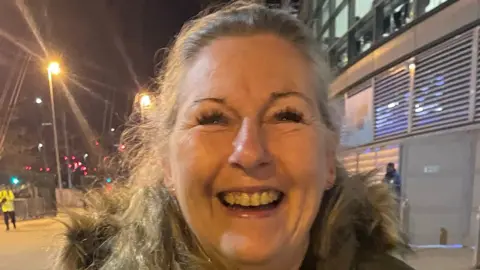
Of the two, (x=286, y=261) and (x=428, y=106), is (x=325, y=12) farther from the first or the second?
(x=286, y=261)

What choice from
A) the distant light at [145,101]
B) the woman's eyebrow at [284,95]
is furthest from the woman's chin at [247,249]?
the distant light at [145,101]

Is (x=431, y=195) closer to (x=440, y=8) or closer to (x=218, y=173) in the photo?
(x=440, y=8)

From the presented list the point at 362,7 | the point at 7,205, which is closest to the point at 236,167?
the point at 362,7

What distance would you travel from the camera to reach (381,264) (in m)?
1.61

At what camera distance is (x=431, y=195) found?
9227 millimetres

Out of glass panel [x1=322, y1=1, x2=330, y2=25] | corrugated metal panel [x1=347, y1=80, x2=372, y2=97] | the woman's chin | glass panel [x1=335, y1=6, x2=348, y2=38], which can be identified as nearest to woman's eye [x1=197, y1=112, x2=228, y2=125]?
the woman's chin

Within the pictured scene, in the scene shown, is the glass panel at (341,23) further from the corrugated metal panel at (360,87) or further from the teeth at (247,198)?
the teeth at (247,198)

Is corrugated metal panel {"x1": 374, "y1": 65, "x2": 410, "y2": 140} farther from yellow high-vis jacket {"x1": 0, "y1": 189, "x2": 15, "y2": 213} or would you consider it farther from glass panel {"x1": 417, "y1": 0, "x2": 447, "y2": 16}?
yellow high-vis jacket {"x1": 0, "y1": 189, "x2": 15, "y2": 213}

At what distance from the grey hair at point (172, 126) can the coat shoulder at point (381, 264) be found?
19.4 inches

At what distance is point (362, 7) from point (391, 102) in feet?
12.0

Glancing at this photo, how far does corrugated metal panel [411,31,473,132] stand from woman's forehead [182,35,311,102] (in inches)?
292

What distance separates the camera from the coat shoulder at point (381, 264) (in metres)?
1.60

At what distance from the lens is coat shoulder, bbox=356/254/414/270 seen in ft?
5.26

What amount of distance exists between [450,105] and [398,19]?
3.16 m
